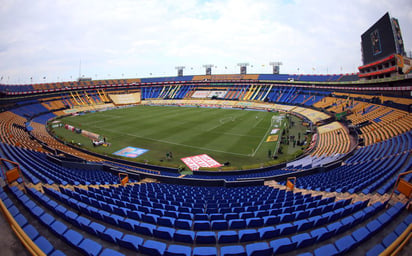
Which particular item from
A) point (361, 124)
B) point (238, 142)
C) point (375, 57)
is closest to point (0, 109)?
point (238, 142)

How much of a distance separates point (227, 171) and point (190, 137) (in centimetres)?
1714

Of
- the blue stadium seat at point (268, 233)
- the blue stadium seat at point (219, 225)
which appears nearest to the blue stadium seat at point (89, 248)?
the blue stadium seat at point (219, 225)

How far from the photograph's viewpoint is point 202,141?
37594mm

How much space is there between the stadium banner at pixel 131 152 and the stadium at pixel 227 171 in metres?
0.16

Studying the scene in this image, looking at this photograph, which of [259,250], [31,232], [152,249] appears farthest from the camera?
[31,232]

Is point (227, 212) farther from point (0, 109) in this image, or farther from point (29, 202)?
point (0, 109)

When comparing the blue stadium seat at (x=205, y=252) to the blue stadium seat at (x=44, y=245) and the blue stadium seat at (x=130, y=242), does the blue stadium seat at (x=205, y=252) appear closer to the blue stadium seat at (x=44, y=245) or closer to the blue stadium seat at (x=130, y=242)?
the blue stadium seat at (x=130, y=242)

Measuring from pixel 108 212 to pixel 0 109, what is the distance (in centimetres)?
7255

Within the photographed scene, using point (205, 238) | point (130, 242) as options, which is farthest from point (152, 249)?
point (205, 238)

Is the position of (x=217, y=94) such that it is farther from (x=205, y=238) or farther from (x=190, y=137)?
(x=205, y=238)

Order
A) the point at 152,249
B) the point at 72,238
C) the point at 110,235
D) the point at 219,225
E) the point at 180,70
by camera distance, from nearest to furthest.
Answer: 1. the point at 152,249
2. the point at 72,238
3. the point at 110,235
4. the point at 219,225
5. the point at 180,70

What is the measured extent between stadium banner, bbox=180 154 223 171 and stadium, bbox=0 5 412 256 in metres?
0.28

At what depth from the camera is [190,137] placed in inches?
1577

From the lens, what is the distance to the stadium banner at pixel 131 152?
31.5m
